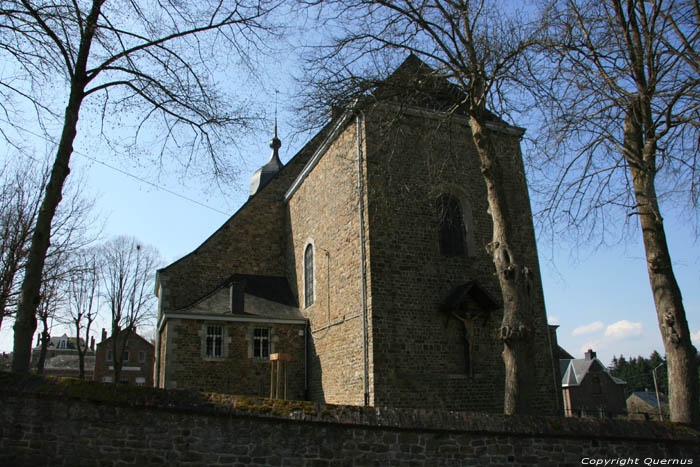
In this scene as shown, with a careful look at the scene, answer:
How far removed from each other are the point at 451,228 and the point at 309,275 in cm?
538

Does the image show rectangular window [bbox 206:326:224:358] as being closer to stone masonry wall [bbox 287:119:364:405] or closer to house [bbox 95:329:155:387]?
stone masonry wall [bbox 287:119:364:405]

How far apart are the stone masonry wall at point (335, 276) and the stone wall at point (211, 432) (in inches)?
215

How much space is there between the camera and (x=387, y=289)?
11898 millimetres

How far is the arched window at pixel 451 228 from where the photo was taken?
13.3 metres

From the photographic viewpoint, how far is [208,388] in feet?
48.8

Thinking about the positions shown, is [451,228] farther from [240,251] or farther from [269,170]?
[269,170]

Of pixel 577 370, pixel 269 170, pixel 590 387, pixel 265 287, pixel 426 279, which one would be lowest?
pixel 590 387

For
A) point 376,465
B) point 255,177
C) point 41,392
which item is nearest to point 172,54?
point 41,392

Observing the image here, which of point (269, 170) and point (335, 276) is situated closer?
point (335, 276)

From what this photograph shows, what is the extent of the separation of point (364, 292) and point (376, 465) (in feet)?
20.1

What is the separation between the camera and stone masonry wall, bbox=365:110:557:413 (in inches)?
454

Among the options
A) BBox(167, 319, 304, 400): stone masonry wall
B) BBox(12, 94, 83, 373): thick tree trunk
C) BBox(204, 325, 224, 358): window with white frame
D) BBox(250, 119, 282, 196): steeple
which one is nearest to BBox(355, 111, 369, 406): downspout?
BBox(167, 319, 304, 400): stone masonry wall

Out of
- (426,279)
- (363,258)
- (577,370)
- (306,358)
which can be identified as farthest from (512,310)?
(577,370)

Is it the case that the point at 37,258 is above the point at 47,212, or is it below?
below
